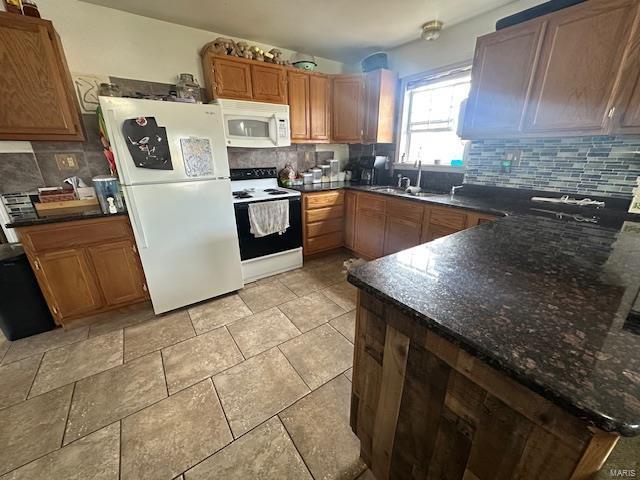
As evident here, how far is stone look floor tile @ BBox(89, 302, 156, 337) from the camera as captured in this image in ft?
6.76

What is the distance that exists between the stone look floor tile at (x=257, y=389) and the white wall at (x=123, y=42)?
2.70 meters

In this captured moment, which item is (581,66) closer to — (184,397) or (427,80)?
(427,80)

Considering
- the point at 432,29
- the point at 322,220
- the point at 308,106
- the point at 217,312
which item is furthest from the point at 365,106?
the point at 217,312

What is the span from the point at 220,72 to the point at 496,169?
2723mm

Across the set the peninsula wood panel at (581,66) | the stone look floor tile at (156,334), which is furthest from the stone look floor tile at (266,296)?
the peninsula wood panel at (581,66)

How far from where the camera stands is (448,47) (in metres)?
2.62

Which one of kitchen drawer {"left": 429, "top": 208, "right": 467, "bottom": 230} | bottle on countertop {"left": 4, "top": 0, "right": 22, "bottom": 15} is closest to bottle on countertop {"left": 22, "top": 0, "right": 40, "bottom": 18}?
bottle on countertop {"left": 4, "top": 0, "right": 22, "bottom": 15}

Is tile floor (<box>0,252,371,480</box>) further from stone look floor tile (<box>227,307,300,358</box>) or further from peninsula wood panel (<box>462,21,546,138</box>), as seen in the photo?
peninsula wood panel (<box>462,21,546,138</box>)

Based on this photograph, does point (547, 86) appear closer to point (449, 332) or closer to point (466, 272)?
point (466, 272)

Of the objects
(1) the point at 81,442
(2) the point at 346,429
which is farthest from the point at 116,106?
(2) the point at 346,429

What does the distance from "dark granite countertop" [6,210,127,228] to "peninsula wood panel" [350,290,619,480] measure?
2.11 m

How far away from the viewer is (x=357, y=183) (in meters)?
3.55

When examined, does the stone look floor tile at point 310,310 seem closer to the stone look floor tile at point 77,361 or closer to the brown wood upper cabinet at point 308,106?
the stone look floor tile at point 77,361

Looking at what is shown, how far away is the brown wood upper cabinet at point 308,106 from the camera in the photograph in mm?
2893
